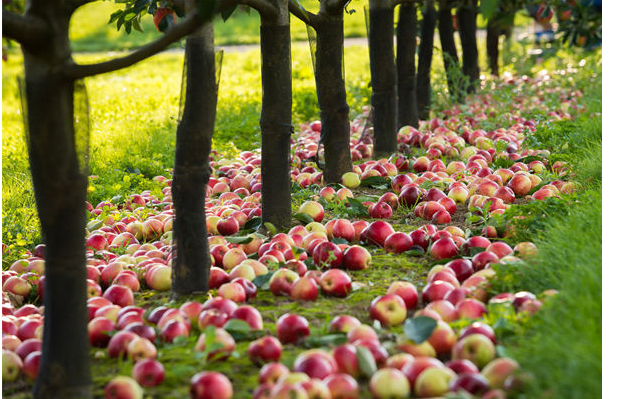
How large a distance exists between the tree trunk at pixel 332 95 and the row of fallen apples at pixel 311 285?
143 mm

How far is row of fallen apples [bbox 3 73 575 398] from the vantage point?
6.55 ft

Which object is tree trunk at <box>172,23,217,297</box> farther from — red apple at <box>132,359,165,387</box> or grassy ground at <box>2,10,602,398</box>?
red apple at <box>132,359,165,387</box>

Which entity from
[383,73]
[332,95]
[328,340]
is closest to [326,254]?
[328,340]

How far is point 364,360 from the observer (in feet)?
6.86

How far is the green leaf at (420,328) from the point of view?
7.32 ft

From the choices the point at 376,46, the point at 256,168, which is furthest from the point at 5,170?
the point at 376,46

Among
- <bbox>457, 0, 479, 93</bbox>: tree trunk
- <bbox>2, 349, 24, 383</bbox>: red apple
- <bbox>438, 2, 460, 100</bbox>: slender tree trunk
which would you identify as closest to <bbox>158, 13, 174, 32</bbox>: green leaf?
<bbox>2, 349, 24, 383</bbox>: red apple

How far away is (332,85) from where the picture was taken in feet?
15.0

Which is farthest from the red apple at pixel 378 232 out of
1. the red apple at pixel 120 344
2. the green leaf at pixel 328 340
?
the red apple at pixel 120 344

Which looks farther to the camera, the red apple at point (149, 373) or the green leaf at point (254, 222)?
the green leaf at point (254, 222)

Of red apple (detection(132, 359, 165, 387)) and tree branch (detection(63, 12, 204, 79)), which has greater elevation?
tree branch (detection(63, 12, 204, 79))

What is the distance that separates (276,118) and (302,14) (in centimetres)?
83

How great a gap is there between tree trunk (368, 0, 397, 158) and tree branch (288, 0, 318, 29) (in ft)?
3.47

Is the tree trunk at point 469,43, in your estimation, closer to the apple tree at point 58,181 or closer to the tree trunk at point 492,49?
the tree trunk at point 492,49
